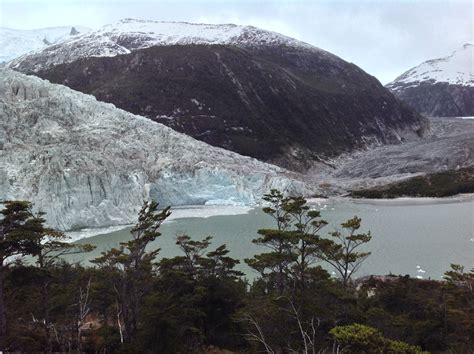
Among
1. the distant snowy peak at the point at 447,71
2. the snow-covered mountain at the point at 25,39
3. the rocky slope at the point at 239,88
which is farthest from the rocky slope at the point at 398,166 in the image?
the distant snowy peak at the point at 447,71

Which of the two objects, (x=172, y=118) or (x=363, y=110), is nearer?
(x=172, y=118)

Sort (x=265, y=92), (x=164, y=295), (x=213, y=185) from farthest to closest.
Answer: (x=265, y=92), (x=213, y=185), (x=164, y=295)

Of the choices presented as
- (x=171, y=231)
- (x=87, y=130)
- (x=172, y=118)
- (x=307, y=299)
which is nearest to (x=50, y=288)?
(x=307, y=299)

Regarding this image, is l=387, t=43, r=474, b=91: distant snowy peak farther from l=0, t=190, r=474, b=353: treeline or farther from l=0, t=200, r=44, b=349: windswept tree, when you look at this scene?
l=0, t=200, r=44, b=349: windswept tree

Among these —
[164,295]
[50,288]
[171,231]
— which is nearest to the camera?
[164,295]

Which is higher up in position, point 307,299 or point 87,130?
point 87,130

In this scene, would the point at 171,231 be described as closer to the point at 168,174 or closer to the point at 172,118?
the point at 168,174

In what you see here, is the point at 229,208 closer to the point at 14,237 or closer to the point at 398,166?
the point at 14,237

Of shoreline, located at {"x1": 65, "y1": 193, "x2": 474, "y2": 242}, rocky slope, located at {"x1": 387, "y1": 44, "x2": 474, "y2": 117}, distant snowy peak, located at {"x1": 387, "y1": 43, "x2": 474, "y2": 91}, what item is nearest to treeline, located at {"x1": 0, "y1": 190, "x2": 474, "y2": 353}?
shoreline, located at {"x1": 65, "y1": 193, "x2": 474, "y2": 242}
